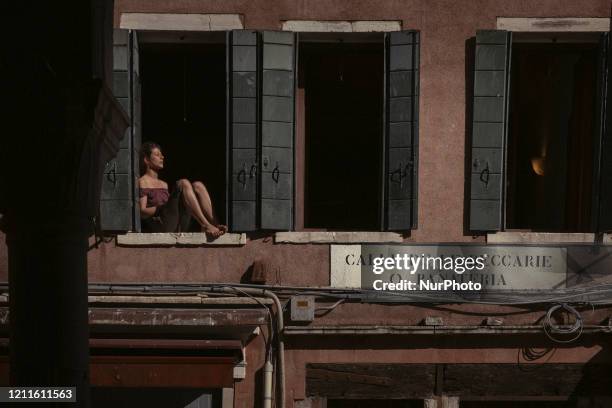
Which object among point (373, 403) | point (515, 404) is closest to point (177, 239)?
point (373, 403)

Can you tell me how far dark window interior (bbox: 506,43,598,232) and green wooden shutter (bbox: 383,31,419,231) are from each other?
3.61 feet

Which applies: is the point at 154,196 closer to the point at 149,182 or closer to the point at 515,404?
the point at 149,182

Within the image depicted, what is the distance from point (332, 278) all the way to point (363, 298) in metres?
0.33

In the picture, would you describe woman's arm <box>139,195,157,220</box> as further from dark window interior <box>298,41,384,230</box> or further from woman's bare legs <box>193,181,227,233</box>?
dark window interior <box>298,41,384,230</box>

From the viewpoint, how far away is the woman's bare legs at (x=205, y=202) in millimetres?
6711

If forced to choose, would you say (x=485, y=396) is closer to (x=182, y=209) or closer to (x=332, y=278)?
(x=332, y=278)

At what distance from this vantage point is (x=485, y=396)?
6789mm

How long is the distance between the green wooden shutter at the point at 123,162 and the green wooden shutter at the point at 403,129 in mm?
2248

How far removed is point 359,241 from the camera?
259 inches

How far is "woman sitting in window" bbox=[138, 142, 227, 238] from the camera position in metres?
6.71

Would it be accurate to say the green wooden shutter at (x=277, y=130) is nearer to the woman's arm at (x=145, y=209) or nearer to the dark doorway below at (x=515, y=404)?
the woman's arm at (x=145, y=209)

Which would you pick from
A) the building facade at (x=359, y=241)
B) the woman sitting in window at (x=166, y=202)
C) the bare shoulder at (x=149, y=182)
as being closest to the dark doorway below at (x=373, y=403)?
the building facade at (x=359, y=241)

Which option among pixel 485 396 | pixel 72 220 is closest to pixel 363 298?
pixel 485 396

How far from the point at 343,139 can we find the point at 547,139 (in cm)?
193
